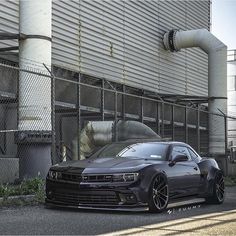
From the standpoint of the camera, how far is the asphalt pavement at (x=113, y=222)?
21.7 ft

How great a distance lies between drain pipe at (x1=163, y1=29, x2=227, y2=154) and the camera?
23859 millimetres

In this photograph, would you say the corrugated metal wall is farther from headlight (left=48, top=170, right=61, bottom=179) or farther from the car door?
the car door

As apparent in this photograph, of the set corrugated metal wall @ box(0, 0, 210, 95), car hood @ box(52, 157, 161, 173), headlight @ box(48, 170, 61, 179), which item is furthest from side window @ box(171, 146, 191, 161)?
corrugated metal wall @ box(0, 0, 210, 95)

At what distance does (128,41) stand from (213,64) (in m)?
5.05

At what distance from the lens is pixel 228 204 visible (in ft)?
35.5

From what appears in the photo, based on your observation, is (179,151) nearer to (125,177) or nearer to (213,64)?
(125,177)

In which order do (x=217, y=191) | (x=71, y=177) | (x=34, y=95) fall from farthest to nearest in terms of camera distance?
(x=34, y=95) < (x=217, y=191) < (x=71, y=177)

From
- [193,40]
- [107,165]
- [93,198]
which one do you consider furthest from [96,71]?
[93,198]

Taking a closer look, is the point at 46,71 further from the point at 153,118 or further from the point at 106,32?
the point at 153,118

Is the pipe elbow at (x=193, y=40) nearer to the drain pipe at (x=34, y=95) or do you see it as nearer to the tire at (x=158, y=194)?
the drain pipe at (x=34, y=95)

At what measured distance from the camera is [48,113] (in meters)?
12.7

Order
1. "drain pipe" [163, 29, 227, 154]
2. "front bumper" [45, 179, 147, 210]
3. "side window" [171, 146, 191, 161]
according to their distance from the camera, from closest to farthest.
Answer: "front bumper" [45, 179, 147, 210] → "side window" [171, 146, 191, 161] → "drain pipe" [163, 29, 227, 154]

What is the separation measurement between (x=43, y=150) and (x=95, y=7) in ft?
27.3

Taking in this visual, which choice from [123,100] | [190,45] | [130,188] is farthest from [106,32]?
[130,188]
